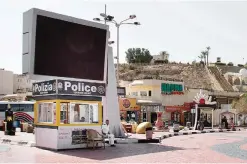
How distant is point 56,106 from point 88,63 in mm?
5100

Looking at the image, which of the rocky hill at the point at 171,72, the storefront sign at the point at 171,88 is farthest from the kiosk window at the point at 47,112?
the rocky hill at the point at 171,72

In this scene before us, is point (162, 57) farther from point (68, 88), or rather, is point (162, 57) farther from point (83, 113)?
point (68, 88)

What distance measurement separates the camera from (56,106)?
1698 cm

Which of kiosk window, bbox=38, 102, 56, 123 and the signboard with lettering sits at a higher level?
the signboard with lettering

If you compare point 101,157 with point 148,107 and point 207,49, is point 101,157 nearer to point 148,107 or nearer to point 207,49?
point 148,107

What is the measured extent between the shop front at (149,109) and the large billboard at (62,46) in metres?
26.4

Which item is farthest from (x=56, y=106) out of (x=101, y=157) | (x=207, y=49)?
(x=207, y=49)

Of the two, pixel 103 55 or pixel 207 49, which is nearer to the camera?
pixel 103 55

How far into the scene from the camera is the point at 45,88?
693 inches

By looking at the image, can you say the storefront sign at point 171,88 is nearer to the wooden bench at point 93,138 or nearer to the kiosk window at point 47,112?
the wooden bench at point 93,138

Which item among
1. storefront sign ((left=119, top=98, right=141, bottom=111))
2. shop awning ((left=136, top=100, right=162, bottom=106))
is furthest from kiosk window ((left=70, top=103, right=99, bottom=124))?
shop awning ((left=136, top=100, right=162, bottom=106))

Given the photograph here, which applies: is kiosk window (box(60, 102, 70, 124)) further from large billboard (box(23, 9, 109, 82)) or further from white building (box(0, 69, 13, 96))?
white building (box(0, 69, 13, 96))

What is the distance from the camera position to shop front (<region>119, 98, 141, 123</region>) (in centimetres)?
4556

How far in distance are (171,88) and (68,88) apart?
126 ft
